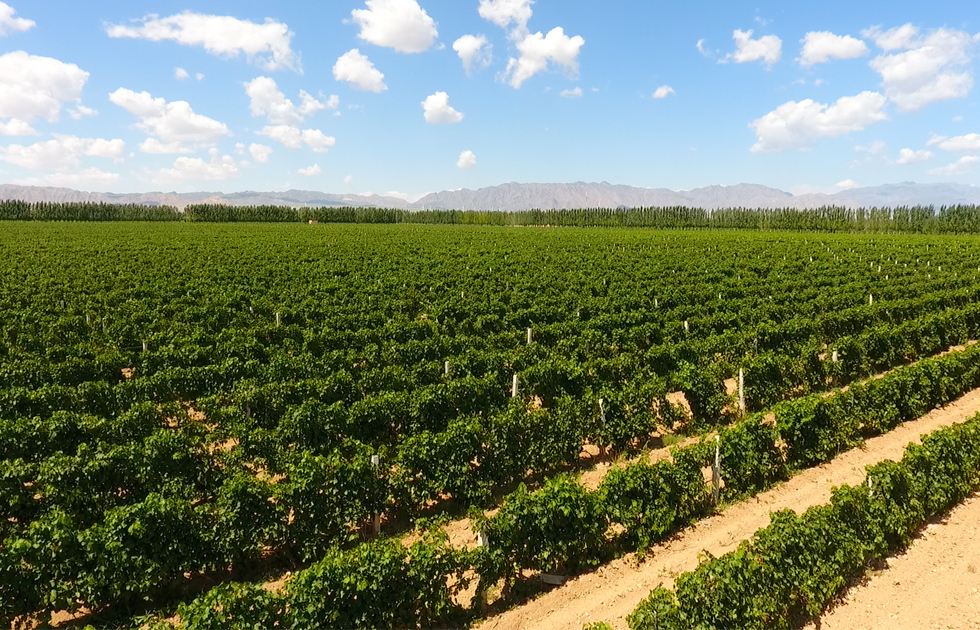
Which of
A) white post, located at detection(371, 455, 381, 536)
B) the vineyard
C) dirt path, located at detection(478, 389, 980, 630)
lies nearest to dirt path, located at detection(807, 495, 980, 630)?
the vineyard

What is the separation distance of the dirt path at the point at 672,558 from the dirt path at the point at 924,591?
1.57ft

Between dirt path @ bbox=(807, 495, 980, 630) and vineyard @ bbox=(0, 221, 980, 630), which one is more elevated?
vineyard @ bbox=(0, 221, 980, 630)

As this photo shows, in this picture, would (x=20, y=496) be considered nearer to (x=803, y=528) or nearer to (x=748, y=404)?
(x=803, y=528)

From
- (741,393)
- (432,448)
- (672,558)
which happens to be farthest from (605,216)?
(672,558)

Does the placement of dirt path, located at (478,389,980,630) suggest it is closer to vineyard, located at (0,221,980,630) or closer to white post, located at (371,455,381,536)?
vineyard, located at (0,221,980,630)

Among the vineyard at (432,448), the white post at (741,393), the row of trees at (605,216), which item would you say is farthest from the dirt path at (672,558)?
the row of trees at (605,216)

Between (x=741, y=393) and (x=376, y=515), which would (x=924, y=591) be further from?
(x=376, y=515)

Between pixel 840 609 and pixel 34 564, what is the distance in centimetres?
1099

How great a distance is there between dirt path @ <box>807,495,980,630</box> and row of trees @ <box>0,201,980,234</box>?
91.1 m

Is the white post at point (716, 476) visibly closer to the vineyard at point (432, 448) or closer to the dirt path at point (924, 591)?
the vineyard at point (432, 448)

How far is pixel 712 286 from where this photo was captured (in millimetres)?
26469

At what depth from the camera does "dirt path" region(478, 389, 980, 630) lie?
7430 mm

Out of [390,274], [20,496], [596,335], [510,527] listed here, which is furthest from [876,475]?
[390,274]

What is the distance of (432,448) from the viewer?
9.72 meters
